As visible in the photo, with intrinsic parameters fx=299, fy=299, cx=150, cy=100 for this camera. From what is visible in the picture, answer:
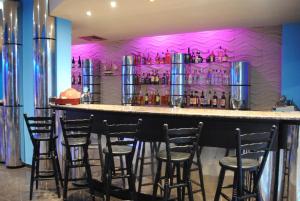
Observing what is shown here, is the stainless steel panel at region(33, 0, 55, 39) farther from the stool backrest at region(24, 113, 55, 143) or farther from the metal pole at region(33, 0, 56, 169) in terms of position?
the stool backrest at region(24, 113, 55, 143)

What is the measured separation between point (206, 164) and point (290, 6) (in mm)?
2478

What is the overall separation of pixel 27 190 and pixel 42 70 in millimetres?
1755

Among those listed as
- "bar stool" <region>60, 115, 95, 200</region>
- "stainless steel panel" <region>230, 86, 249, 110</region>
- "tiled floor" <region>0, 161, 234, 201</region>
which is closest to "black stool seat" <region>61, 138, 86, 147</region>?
"bar stool" <region>60, 115, 95, 200</region>

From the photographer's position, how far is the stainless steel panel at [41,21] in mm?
4535

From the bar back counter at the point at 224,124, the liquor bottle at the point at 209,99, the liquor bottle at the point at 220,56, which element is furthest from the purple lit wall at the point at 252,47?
the bar back counter at the point at 224,124

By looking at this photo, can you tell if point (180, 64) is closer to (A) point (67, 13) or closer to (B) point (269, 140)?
(A) point (67, 13)

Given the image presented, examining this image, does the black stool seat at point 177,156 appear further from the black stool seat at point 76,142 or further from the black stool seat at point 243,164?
the black stool seat at point 76,142

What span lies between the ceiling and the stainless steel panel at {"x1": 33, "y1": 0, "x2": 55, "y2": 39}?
5.0 inches

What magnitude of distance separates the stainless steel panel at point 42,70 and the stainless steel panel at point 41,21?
91mm

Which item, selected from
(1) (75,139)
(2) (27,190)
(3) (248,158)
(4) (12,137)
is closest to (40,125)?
(1) (75,139)

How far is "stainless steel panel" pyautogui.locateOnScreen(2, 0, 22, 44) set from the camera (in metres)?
4.96

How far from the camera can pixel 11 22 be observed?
499 cm

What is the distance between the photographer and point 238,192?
2.29 m

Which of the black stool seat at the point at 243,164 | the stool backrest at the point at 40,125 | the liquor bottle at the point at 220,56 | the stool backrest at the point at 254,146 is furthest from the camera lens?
the liquor bottle at the point at 220,56
